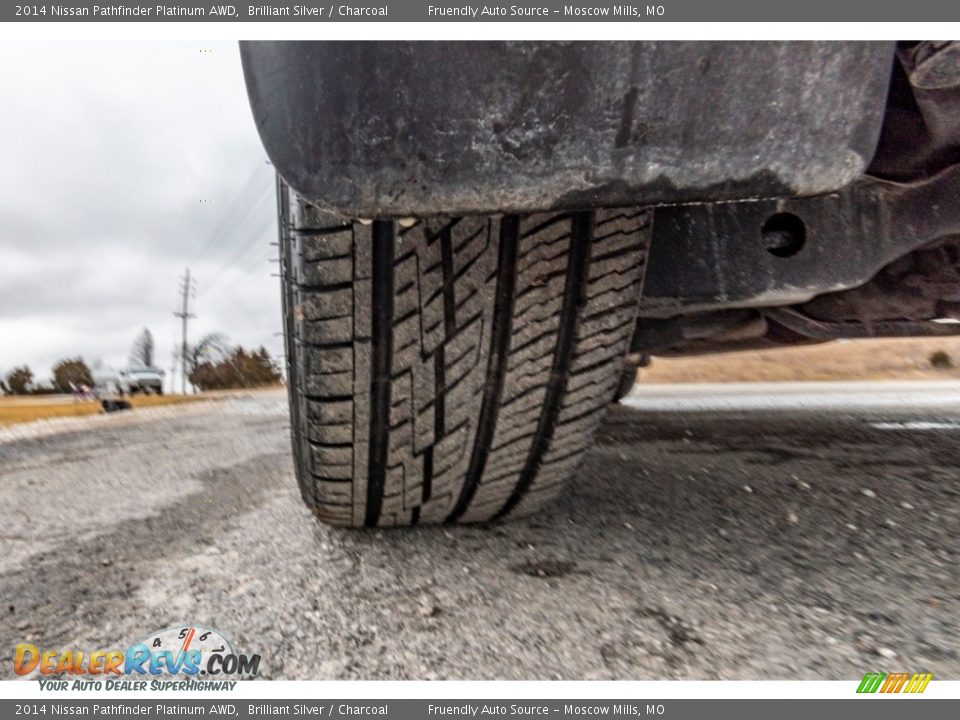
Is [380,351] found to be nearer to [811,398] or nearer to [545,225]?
[545,225]

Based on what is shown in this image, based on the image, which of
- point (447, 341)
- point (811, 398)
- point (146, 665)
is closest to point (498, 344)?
point (447, 341)

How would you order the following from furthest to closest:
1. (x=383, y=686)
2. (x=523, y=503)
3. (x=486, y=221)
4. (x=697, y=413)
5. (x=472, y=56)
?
1. (x=697, y=413)
2. (x=523, y=503)
3. (x=486, y=221)
4. (x=383, y=686)
5. (x=472, y=56)

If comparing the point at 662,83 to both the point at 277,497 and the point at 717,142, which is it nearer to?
the point at 717,142

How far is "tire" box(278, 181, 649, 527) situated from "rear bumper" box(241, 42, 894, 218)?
0.17 m

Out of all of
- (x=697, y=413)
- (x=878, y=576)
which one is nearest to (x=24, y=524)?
(x=878, y=576)

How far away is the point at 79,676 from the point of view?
83 centimetres

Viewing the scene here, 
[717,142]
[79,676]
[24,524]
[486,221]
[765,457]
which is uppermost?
[717,142]

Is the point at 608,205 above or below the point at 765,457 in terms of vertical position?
above

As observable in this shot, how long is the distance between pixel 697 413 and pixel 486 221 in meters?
2.68

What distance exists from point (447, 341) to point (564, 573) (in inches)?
18.7

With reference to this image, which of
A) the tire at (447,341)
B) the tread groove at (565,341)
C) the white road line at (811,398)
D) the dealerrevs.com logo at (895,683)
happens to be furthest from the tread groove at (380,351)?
the white road line at (811,398)

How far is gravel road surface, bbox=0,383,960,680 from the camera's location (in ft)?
2.72

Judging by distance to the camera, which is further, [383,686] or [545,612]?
[545,612]

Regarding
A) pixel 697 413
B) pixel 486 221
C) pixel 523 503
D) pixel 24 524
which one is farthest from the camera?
pixel 697 413
